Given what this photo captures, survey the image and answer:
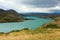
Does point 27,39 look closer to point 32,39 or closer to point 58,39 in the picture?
point 32,39

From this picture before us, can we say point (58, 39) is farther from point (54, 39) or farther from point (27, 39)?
point (27, 39)

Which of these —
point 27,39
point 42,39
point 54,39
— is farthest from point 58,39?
point 27,39

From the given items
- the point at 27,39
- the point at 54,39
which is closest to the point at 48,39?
the point at 54,39

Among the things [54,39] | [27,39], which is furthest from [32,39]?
[54,39]

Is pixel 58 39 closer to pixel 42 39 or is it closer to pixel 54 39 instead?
pixel 54 39

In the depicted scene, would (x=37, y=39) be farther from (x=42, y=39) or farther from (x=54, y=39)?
(x=54, y=39)
